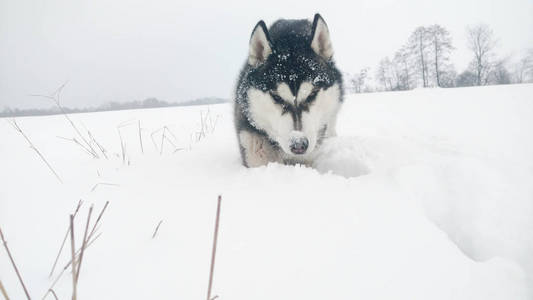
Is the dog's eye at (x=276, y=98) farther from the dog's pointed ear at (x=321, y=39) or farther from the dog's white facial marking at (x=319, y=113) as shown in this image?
the dog's pointed ear at (x=321, y=39)

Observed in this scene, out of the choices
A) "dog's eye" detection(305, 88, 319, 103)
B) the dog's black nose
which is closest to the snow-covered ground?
the dog's black nose

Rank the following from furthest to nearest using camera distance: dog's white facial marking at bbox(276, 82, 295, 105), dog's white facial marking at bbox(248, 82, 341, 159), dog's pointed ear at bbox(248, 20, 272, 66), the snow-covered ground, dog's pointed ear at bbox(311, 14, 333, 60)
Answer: dog's pointed ear at bbox(311, 14, 333, 60), dog's pointed ear at bbox(248, 20, 272, 66), dog's white facial marking at bbox(276, 82, 295, 105), dog's white facial marking at bbox(248, 82, 341, 159), the snow-covered ground

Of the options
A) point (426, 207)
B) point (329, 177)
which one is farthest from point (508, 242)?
point (329, 177)

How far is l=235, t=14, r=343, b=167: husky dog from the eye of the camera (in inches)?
98.0

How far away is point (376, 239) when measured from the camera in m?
1.14

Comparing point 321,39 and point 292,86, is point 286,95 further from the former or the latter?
point 321,39

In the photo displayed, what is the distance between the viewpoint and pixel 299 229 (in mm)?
1211

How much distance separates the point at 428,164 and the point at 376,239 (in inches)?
43.0

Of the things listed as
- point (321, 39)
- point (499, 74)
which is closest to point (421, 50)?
point (499, 74)

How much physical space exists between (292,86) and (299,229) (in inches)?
65.7

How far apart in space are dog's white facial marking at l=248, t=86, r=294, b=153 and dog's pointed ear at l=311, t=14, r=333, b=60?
886mm

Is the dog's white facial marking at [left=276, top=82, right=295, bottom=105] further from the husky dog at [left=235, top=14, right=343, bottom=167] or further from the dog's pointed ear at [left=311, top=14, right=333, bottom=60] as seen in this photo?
the dog's pointed ear at [left=311, top=14, right=333, bottom=60]

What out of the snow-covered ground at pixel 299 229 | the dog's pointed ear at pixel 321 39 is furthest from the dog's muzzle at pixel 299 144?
the dog's pointed ear at pixel 321 39

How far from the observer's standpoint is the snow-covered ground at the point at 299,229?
92cm
